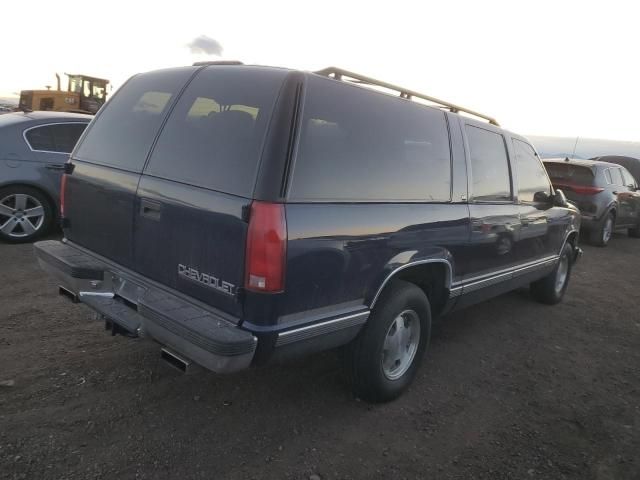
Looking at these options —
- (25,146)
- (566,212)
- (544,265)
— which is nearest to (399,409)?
(544,265)

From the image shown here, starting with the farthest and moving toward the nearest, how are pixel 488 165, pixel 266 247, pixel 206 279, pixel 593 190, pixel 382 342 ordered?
pixel 593 190, pixel 488 165, pixel 382 342, pixel 206 279, pixel 266 247

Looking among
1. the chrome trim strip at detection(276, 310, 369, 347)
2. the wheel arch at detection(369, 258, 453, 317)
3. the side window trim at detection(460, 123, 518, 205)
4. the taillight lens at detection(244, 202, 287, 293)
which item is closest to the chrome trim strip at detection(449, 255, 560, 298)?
the wheel arch at detection(369, 258, 453, 317)

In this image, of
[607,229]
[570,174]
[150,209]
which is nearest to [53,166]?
[150,209]

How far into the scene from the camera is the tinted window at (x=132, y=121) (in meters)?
2.90

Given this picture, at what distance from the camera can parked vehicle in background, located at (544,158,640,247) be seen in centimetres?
946

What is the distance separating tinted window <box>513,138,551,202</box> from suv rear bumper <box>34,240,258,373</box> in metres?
3.21

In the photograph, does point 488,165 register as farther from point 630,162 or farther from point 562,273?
point 630,162

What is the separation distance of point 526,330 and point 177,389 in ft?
11.7

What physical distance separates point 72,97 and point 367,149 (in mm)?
17796

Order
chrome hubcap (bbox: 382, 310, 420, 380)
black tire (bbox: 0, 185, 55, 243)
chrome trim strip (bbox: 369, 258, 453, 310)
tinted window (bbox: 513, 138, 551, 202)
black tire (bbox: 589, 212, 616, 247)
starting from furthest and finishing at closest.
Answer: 1. black tire (bbox: 589, 212, 616, 247)
2. black tire (bbox: 0, 185, 55, 243)
3. tinted window (bbox: 513, 138, 551, 202)
4. chrome hubcap (bbox: 382, 310, 420, 380)
5. chrome trim strip (bbox: 369, 258, 453, 310)

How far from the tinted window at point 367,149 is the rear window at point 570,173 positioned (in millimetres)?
7394

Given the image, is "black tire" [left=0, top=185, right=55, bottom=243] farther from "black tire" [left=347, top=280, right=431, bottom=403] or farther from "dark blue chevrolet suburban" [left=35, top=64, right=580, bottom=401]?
"black tire" [left=347, top=280, right=431, bottom=403]

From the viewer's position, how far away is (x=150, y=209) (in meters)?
2.70

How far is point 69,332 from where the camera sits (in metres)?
3.77
